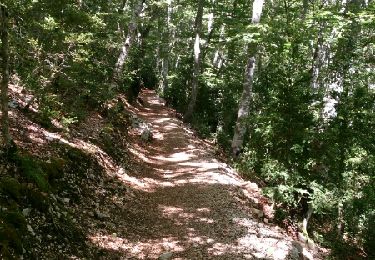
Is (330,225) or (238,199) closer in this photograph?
(238,199)

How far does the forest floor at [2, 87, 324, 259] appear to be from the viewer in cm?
711

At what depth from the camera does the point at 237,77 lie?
22359mm

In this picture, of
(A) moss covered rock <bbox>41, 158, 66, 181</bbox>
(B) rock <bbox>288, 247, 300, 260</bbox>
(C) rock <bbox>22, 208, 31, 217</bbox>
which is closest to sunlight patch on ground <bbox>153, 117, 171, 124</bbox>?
(A) moss covered rock <bbox>41, 158, 66, 181</bbox>

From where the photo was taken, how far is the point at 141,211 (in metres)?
10.0

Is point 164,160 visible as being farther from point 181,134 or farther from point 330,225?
point 330,225

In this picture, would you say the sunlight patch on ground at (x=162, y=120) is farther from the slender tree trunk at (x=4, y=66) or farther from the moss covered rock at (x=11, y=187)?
the moss covered rock at (x=11, y=187)

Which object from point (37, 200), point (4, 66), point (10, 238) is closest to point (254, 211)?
point (37, 200)

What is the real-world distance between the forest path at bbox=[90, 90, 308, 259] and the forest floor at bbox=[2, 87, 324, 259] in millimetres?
23

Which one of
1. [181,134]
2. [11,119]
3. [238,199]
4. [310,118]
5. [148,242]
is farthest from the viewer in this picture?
[181,134]

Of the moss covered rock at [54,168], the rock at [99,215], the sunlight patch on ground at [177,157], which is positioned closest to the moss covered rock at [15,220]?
the moss covered rock at [54,168]

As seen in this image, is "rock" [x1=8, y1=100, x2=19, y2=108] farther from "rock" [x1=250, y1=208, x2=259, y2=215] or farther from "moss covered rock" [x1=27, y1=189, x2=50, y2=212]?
"rock" [x1=250, y1=208, x2=259, y2=215]

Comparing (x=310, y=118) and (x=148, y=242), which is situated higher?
(x=310, y=118)

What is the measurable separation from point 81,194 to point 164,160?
21.9 ft

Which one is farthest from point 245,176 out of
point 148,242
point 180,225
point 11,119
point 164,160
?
point 11,119
